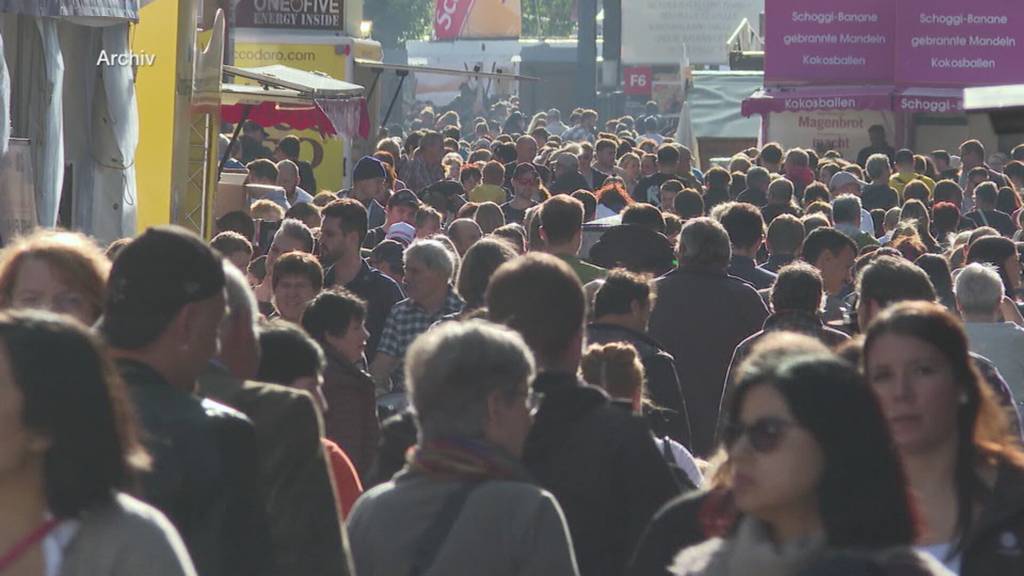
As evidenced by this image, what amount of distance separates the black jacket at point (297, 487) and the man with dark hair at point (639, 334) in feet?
9.61

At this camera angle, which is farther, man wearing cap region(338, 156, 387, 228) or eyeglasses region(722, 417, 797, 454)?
man wearing cap region(338, 156, 387, 228)

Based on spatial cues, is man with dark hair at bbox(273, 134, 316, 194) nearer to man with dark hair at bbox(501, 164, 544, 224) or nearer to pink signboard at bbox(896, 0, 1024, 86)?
man with dark hair at bbox(501, 164, 544, 224)

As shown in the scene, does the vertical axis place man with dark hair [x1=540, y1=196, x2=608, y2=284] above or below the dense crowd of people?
above

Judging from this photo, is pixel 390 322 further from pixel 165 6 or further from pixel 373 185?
pixel 373 185

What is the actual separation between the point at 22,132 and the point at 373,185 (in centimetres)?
413

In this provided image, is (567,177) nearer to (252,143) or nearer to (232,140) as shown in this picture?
(232,140)

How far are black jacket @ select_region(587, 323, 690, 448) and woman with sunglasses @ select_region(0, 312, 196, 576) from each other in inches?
157

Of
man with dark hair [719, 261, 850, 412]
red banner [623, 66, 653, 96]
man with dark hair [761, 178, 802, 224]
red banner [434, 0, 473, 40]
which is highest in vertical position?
red banner [434, 0, 473, 40]

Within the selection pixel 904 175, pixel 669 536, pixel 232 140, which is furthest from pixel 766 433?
pixel 904 175

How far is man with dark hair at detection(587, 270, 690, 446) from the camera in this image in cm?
702

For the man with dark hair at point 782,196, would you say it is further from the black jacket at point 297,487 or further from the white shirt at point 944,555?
the black jacket at point 297,487

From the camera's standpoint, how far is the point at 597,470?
4684mm

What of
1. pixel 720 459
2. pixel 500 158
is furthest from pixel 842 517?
pixel 500 158

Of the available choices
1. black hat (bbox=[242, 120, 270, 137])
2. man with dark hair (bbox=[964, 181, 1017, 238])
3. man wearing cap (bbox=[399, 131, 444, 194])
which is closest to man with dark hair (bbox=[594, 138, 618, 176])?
man wearing cap (bbox=[399, 131, 444, 194])
